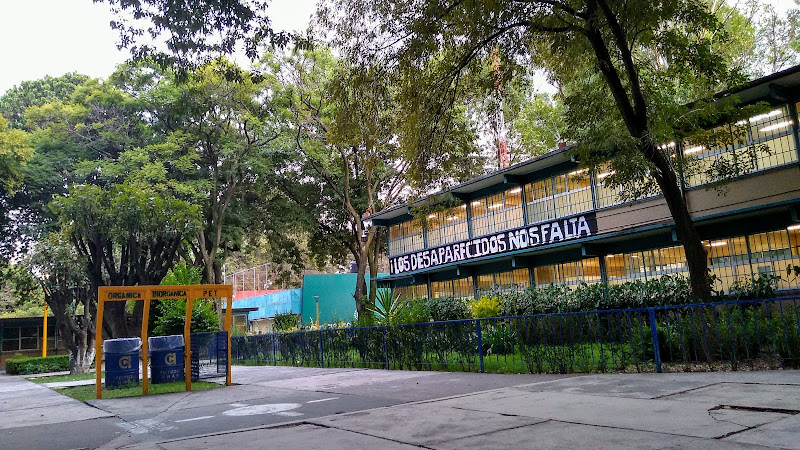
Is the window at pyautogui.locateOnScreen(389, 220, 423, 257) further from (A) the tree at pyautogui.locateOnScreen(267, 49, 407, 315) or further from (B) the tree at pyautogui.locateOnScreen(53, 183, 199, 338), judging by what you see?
(B) the tree at pyautogui.locateOnScreen(53, 183, 199, 338)

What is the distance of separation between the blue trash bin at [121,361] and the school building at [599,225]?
7531mm

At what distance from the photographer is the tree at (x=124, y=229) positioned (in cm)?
2111

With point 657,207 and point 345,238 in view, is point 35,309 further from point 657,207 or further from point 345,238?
point 657,207

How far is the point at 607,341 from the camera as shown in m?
10.3

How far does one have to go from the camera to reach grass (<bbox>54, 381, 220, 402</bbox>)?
1184cm

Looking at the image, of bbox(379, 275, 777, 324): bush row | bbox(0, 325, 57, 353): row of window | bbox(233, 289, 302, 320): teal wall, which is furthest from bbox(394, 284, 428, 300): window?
bbox(0, 325, 57, 353): row of window

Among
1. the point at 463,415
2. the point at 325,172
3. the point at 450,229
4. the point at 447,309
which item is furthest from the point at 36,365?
the point at 463,415

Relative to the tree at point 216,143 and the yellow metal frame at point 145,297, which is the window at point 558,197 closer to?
the yellow metal frame at point 145,297

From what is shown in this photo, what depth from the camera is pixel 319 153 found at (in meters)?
30.2

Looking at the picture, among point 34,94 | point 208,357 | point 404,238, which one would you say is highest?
point 34,94

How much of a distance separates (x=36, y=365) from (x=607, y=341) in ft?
92.1

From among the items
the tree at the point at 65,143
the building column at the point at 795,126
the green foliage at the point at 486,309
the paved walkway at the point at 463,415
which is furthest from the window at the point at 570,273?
the tree at the point at 65,143

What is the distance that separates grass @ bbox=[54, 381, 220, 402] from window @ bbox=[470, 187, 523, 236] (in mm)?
14047

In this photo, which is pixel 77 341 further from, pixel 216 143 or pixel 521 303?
pixel 521 303
